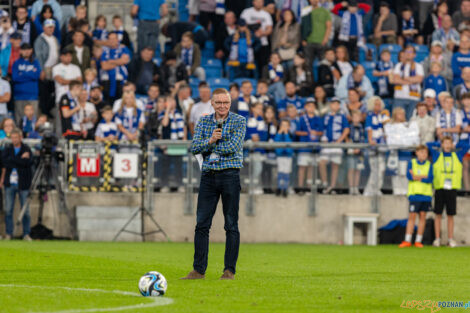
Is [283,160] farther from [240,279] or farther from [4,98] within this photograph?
[240,279]

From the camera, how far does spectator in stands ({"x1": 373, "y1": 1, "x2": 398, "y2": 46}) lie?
26.9 meters

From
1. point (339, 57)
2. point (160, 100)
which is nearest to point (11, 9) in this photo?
point (160, 100)

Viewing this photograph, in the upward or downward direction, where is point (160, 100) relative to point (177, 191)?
upward

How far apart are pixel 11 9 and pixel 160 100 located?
22.8 feet

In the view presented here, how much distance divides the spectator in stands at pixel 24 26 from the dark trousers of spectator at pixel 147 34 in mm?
2655

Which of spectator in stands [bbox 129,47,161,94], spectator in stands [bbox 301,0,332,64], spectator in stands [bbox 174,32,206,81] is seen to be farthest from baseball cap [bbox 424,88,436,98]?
spectator in stands [bbox 129,47,161,94]

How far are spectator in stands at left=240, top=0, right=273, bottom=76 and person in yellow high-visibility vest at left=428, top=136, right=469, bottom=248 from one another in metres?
6.43

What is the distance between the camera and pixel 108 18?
92.1 ft

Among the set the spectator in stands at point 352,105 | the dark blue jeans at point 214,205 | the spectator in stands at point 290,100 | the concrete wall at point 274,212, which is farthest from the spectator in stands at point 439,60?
the dark blue jeans at point 214,205

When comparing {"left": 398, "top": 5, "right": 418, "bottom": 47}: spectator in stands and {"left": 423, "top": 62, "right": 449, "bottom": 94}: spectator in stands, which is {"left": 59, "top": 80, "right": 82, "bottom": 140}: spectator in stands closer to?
{"left": 423, "top": 62, "right": 449, "bottom": 94}: spectator in stands

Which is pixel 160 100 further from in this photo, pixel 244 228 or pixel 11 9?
pixel 11 9

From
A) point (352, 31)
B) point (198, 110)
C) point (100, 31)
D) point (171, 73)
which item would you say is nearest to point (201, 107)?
point (198, 110)

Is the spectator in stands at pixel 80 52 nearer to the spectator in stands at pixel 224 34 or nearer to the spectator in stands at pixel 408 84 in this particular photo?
the spectator in stands at pixel 224 34

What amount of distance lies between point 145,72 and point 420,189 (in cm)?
746
